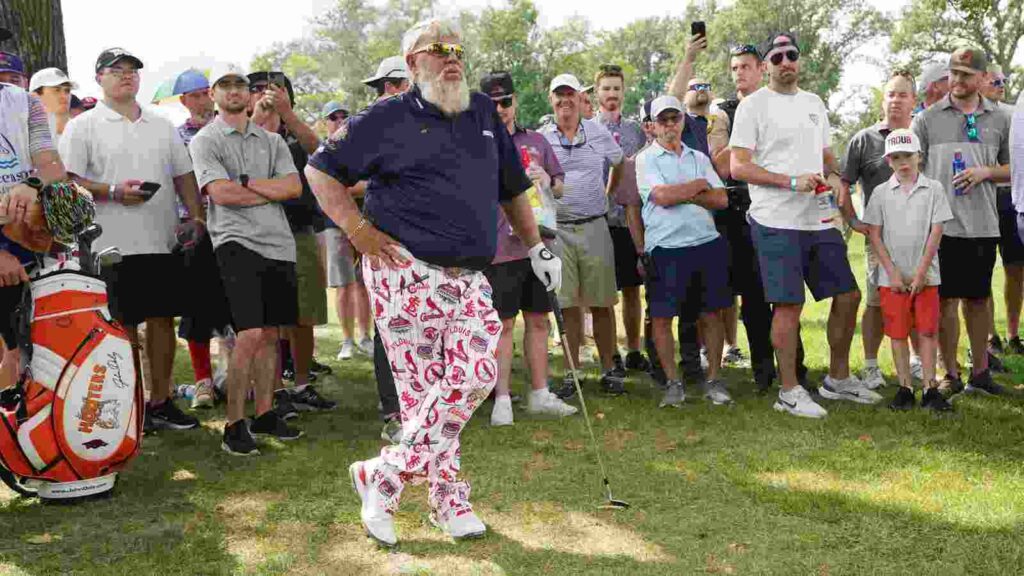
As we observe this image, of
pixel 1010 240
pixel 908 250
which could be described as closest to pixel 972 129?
pixel 908 250

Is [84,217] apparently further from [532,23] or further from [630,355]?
[532,23]

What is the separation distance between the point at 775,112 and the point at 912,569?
3.64m

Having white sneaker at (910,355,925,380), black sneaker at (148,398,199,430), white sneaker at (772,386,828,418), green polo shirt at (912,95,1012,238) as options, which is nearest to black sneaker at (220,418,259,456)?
black sneaker at (148,398,199,430)

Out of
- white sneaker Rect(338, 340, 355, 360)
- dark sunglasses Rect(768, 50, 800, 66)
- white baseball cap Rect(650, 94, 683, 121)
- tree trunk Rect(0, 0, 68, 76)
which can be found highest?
tree trunk Rect(0, 0, 68, 76)

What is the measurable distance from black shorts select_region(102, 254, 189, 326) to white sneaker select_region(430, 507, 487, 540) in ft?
9.69

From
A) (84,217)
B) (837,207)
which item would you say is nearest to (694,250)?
(837,207)

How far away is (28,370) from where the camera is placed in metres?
4.88

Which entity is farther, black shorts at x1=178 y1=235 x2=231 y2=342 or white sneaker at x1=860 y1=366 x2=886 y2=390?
white sneaker at x1=860 y1=366 x2=886 y2=390

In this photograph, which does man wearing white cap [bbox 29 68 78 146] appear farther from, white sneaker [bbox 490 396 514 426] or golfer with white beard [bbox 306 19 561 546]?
golfer with white beard [bbox 306 19 561 546]

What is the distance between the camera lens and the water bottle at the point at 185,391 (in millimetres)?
8070

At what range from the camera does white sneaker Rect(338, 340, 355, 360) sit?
998 cm

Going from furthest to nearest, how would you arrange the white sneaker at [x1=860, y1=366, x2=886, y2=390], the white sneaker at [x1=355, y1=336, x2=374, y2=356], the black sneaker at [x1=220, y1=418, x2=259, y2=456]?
the white sneaker at [x1=355, y1=336, x2=374, y2=356] → the white sneaker at [x1=860, y1=366, x2=886, y2=390] → the black sneaker at [x1=220, y1=418, x2=259, y2=456]

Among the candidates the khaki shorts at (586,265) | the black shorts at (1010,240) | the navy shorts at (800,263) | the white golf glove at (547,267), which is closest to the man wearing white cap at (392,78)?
the khaki shorts at (586,265)

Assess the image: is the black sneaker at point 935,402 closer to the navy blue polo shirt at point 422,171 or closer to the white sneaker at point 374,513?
the navy blue polo shirt at point 422,171
